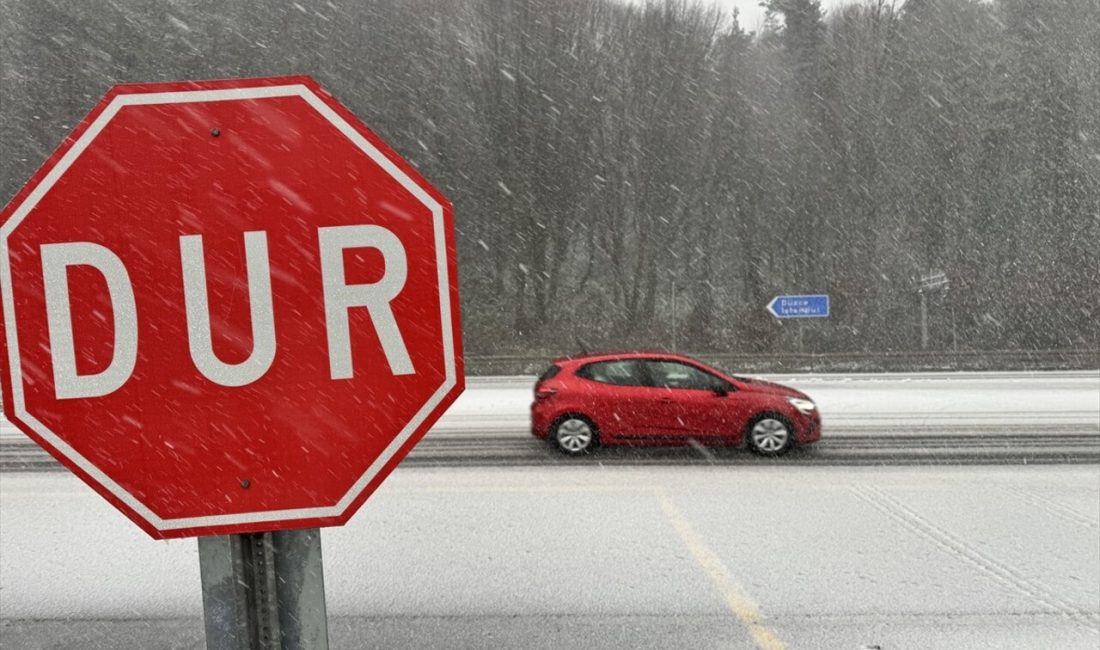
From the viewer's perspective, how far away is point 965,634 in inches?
186

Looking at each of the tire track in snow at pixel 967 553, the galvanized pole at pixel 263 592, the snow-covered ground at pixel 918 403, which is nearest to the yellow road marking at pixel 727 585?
the tire track in snow at pixel 967 553

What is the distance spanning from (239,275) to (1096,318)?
138ft

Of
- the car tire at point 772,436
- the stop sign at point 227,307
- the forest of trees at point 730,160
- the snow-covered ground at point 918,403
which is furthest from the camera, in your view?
the forest of trees at point 730,160

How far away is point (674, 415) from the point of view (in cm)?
1123

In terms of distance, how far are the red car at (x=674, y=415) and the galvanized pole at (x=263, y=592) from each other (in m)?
9.76

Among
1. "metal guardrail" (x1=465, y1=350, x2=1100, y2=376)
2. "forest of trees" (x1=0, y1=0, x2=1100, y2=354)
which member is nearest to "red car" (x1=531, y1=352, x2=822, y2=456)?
"metal guardrail" (x1=465, y1=350, x2=1100, y2=376)

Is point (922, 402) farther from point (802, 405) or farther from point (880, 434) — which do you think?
point (802, 405)

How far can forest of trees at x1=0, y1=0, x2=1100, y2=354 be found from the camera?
119ft

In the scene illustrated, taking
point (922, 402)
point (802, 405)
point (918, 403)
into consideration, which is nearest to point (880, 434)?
point (802, 405)

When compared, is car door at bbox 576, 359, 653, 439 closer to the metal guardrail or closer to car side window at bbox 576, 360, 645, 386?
car side window at bbox 576, 360, 645, 386

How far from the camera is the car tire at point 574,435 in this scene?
11156 mm

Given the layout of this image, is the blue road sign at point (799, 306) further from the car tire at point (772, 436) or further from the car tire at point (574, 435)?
the car tire at point (574, 435)

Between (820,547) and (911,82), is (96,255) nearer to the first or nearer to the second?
(820,547)

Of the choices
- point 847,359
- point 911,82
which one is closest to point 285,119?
point 847,359
